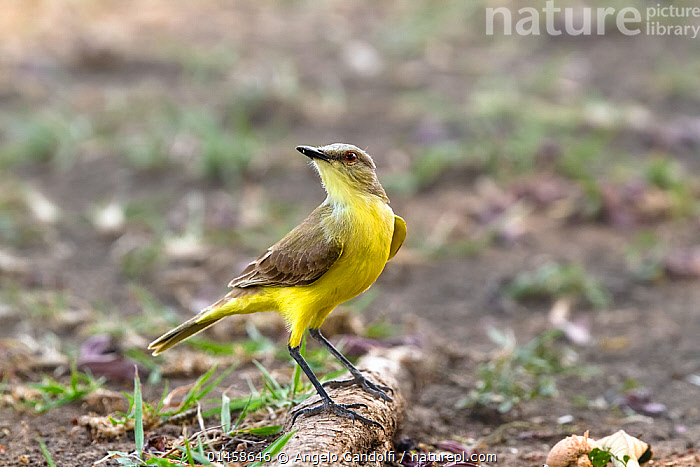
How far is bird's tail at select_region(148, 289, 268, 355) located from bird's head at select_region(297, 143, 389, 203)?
645 millimetres

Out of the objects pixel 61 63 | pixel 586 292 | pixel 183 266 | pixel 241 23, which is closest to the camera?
pixel 586 292

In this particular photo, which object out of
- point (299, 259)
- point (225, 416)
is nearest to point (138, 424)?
point (225, 416)

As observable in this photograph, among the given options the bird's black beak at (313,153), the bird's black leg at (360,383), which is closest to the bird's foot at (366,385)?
the bird's black leg at (360,383)

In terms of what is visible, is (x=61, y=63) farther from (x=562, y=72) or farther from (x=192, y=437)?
(x=192, y=437)

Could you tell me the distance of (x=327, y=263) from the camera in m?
3.76

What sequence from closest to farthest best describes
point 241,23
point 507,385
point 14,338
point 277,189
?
point 507,385, point 14,338, point 277,189, point 241,23

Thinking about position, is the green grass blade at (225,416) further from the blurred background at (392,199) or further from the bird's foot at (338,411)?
the blurred background at (392,199)

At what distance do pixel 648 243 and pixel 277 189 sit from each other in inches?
144

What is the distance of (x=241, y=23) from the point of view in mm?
13398

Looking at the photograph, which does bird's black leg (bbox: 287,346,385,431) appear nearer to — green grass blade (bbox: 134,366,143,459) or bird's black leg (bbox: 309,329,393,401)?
bird's black leg (bbox: 309,329,393,401)

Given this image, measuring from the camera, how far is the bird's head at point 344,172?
393cm

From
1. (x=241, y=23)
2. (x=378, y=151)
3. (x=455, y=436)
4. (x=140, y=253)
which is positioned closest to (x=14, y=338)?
(x=140, y=253)

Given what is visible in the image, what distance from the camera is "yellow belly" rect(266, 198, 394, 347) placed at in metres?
3.75

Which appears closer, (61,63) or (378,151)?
(378,151)
